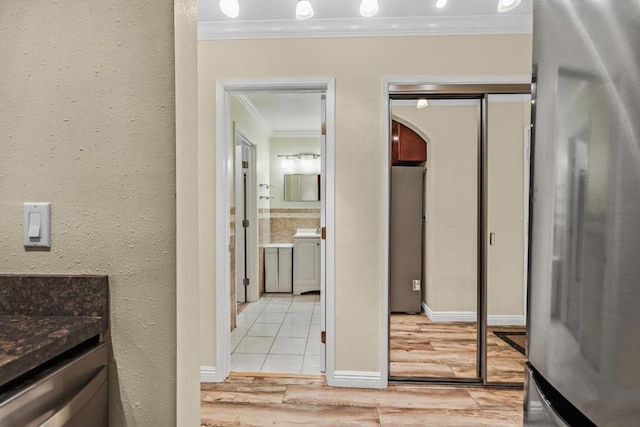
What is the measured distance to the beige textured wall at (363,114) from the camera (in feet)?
8.06

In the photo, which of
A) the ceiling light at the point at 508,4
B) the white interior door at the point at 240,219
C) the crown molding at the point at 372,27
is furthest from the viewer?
the white interior door at the point at 240,219

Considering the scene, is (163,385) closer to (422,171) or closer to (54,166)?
(54,166)

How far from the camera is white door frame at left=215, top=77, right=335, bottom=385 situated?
247 cm

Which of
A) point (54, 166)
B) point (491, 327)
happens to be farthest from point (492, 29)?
point (54, 166)

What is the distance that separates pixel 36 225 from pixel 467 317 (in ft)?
8.47

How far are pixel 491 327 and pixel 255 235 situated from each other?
125 inches

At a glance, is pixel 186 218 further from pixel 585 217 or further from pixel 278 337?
pixel 278 337

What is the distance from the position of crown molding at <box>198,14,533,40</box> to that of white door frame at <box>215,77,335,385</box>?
325 mm

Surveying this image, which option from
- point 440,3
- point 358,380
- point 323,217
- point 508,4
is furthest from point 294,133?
point 358,380

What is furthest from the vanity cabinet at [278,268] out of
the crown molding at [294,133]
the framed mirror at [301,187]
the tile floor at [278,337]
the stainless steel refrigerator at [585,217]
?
the stainless steel refrigerator at [585,217]

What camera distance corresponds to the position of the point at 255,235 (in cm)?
483

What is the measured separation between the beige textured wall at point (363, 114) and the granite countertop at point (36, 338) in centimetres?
182

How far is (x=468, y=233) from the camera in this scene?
8.34 feet

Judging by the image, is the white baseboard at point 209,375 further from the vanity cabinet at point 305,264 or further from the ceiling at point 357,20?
the vanity cabinet at point 305,264
